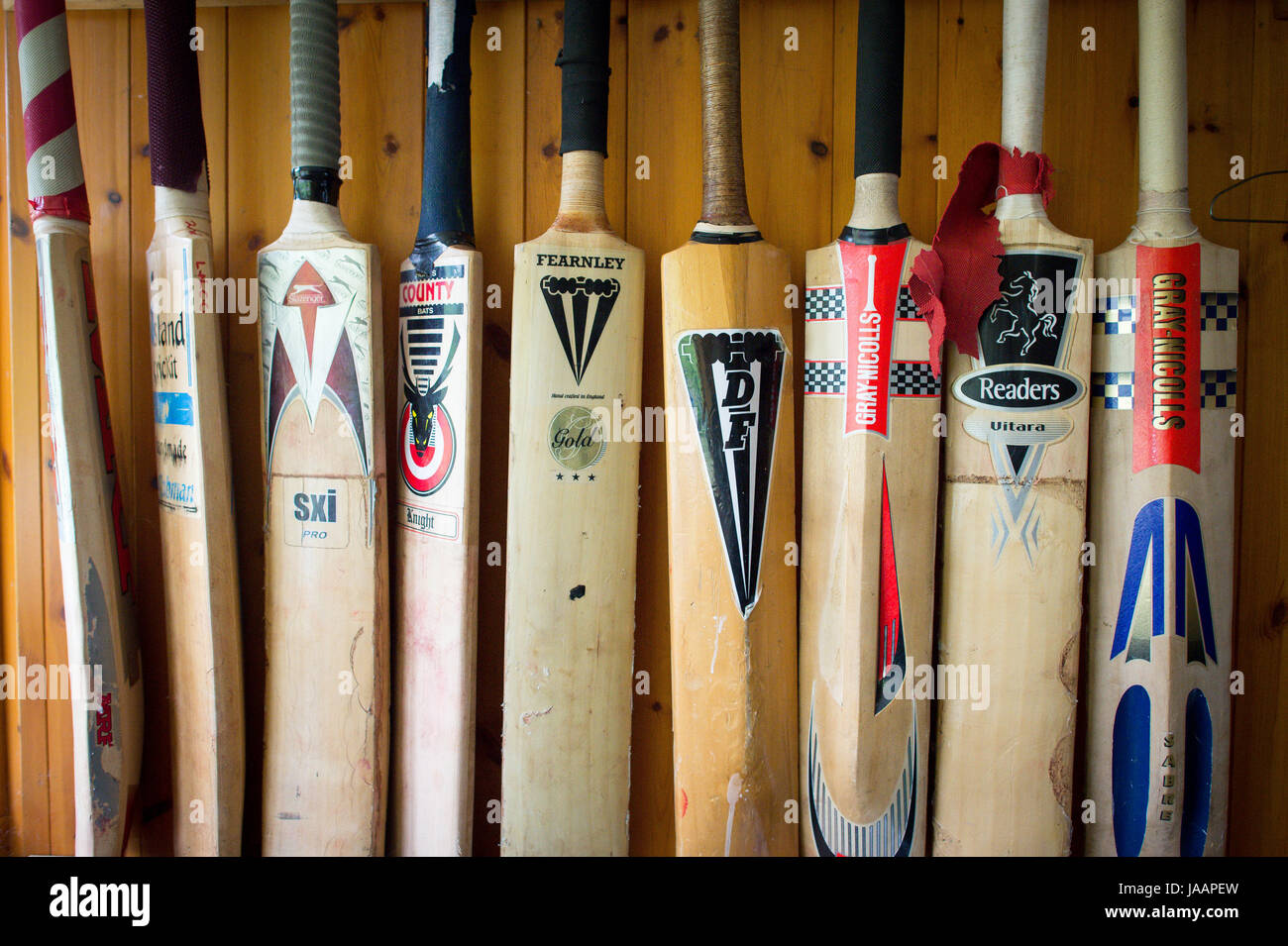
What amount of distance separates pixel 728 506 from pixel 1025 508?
541mm

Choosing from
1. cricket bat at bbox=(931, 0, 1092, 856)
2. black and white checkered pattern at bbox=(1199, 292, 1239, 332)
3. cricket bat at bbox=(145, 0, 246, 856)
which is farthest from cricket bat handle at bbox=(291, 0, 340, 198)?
black and white checkered pattern at bbox=(1199, 292, 1239, 332)

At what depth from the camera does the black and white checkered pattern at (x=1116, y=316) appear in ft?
4.23

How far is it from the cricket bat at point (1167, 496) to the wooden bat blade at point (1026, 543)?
0.28ft

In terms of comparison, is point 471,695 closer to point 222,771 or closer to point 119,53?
point 222,771

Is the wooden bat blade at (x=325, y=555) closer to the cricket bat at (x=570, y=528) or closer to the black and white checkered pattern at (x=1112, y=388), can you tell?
the cricket bat at (x=570, y=528)

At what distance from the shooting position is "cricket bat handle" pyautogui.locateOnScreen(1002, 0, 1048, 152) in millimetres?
1278

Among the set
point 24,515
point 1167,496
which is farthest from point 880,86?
point 24,515

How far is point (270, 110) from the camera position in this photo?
147cm

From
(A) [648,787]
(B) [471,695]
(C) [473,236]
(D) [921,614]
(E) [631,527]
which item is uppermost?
(C) [473,236]

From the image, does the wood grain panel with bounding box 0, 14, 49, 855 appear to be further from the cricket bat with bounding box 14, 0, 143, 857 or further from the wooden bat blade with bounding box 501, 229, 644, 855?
the wooden bat blade with bounding box 501, 229, 644, 855

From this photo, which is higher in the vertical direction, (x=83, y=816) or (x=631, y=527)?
(x=631, y=527)

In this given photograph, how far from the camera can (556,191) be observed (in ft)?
4.73

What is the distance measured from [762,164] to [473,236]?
599mm
